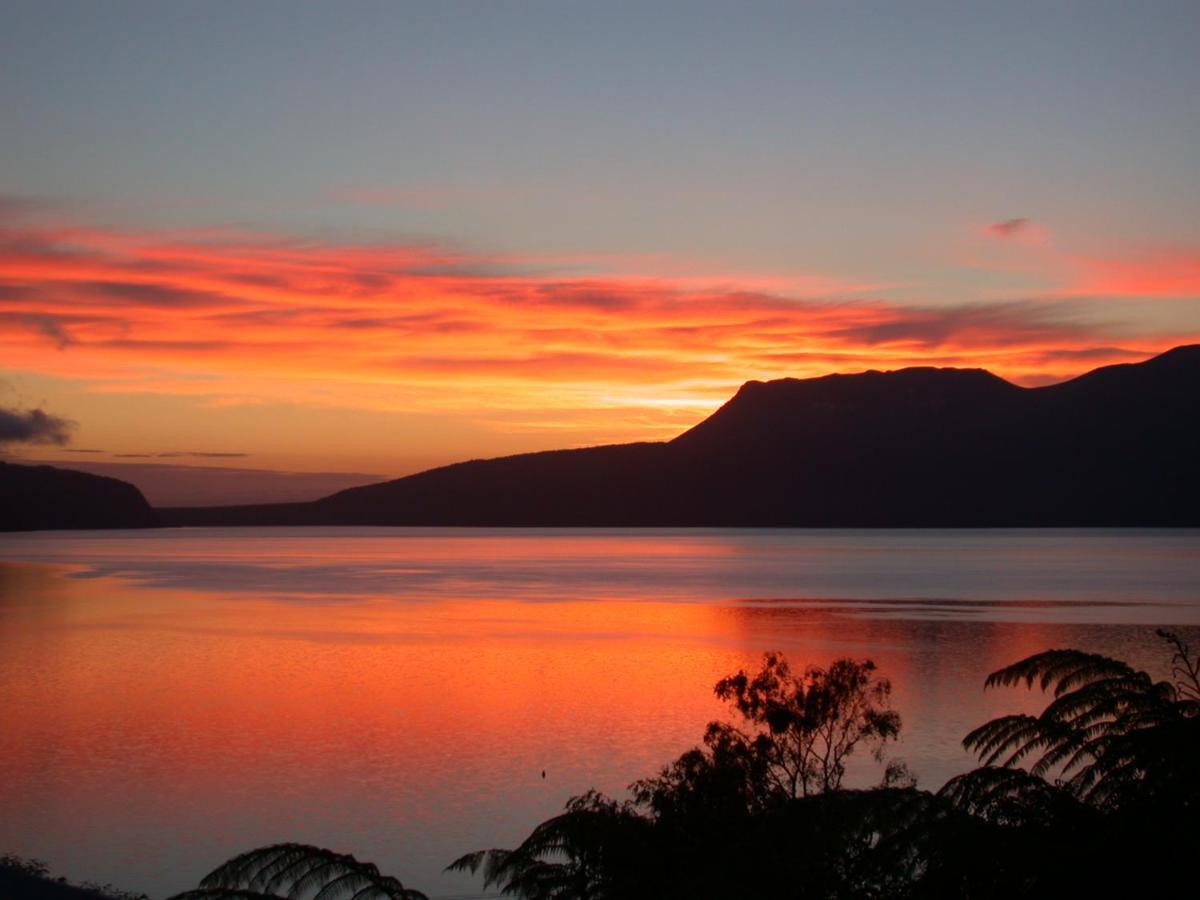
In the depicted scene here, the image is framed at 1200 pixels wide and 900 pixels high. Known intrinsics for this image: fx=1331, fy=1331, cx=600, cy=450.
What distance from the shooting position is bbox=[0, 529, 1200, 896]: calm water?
31594 millimetres

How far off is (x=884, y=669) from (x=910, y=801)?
49.9 metres

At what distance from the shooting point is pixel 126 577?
480 ft

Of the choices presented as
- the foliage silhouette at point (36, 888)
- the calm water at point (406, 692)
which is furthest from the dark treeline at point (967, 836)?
the calm water at point (406, 692)

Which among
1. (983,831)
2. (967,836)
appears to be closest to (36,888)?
(967,836)

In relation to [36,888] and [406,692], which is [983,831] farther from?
[406,692]

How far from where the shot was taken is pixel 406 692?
54781 millimetres

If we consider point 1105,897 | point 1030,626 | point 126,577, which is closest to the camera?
point 1105,897

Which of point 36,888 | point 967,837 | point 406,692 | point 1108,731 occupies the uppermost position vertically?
point 1108,731

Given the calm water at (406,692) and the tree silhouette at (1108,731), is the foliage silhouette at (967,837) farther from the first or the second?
the calm water at (406,692)

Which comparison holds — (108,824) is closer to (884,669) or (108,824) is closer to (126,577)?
(884,669)

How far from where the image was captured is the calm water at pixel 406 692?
3159cm

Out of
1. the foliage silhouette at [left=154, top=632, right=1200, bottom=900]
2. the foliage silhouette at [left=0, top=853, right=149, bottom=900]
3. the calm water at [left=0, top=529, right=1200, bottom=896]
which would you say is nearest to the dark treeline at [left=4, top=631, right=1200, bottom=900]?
the foliage silhouette at [left=154, top=632, right=1200, bottom=900]

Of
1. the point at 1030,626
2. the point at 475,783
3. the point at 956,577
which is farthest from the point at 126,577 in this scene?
the point at 475,783

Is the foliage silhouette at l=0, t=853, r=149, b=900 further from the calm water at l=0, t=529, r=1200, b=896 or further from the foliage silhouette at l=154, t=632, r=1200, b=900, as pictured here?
the foliage silhouette at l=154, t=632, r=1200, b=900
